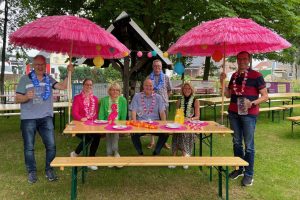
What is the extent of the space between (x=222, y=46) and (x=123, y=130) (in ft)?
8.19

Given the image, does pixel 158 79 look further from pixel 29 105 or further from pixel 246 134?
pixel 29 105

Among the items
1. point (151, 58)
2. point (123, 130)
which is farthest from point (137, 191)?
point (151, 58)

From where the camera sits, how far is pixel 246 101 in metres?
4.95

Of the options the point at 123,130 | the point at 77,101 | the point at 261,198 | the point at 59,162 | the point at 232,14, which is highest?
the point at 232,14

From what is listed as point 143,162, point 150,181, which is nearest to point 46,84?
point 143,162

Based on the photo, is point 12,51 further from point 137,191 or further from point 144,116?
point 137,191

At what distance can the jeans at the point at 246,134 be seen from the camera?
5.08 metres

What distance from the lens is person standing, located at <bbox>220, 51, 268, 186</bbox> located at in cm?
501

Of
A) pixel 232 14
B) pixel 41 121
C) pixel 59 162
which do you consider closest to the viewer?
pixel 59 162

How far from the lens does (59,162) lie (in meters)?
4.18

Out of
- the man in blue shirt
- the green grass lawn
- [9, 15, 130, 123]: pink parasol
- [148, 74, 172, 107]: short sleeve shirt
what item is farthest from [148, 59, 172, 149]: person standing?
[9, 15, 130, 123]: pink parasol

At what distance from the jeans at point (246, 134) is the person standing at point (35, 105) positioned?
2.72 m

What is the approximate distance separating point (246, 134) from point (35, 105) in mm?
3200

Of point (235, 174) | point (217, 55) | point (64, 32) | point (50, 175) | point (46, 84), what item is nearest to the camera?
point (64, 32)
